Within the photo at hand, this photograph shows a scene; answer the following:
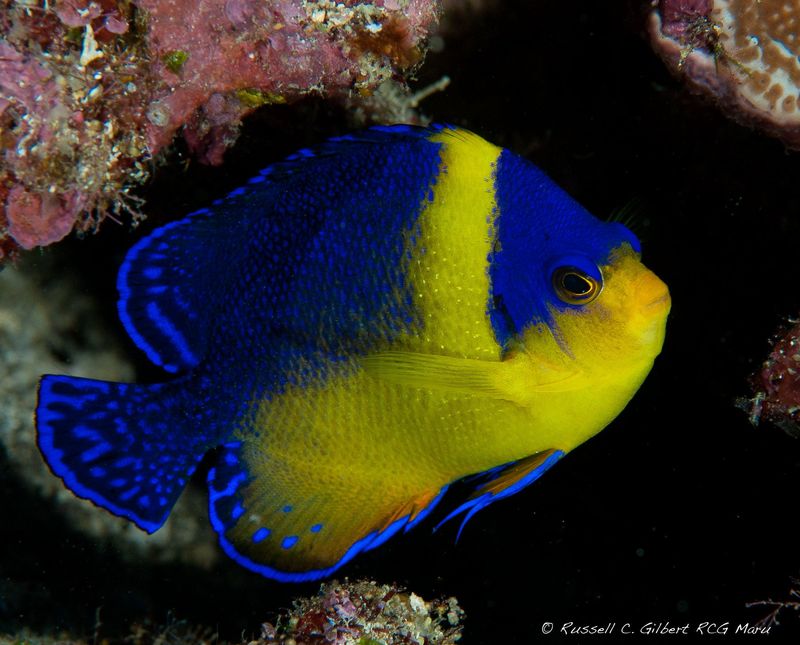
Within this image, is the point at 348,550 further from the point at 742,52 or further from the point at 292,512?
the point at 742,52

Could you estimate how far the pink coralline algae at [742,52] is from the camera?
2.64 metres

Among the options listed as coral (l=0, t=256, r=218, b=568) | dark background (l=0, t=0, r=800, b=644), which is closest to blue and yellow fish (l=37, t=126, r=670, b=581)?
dark background (l=0, t=0, r=800, b=644)

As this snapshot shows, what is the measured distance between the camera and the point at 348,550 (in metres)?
2.16

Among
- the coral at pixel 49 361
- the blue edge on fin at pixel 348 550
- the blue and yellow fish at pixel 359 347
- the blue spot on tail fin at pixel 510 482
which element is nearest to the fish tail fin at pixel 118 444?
the blue and yellow fish at pixel 359 347

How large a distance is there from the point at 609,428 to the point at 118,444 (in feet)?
12.7

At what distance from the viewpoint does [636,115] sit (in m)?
4.05

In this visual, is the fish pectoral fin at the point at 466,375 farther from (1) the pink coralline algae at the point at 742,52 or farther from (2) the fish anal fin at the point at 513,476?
(1) the pink coralline algae at the point at 742,52

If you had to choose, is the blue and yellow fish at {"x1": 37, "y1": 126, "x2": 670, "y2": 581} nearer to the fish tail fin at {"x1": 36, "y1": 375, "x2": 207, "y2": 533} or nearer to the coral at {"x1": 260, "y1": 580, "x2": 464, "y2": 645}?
the fish tail fin at {"x1": 36, "y1": 375, "x2": 207, "y2": 533}

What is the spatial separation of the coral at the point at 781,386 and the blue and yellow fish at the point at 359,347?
130 centimetres

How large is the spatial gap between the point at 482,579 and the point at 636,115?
385 centimetres

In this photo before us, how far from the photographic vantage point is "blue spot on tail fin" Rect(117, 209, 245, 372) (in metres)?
2.17

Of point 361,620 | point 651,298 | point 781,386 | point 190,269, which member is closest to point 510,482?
point 651,298

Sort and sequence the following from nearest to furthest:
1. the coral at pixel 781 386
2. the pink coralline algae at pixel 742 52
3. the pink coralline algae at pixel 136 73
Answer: the pink coralline algae at pixel 136 73 < the pink coralline algae at pixel 742 52 < the coral at pixel 781 386

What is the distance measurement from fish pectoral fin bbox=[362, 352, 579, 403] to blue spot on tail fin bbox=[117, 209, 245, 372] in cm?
72
